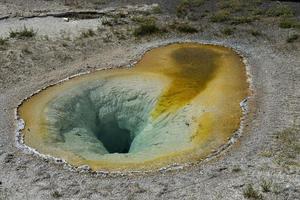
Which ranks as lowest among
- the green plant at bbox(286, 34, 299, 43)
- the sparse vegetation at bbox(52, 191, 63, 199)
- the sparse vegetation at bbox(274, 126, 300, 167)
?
the sparse vegetation at bbox(52, 191, 63, 199)

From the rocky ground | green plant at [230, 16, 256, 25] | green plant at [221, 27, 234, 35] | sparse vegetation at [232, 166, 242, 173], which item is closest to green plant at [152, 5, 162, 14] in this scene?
the rocky ground

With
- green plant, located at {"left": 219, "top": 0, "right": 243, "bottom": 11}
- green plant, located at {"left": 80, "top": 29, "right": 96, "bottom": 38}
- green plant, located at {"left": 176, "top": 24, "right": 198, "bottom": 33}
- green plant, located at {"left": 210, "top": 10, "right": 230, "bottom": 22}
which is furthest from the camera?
green plant, located at {"left": 219, "top": 0, "right": 243, "bottom": 11}

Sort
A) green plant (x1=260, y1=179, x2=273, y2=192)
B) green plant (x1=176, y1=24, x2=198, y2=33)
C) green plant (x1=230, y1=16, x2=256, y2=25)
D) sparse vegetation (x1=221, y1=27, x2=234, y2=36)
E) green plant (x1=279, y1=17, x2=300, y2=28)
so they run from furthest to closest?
1. green plant (x1=230, y1=16, x2=256, y2=25)
2. green plant (x1=279, y1=17, x2=300, y2=28)
3. green plant (x1=176, y1=24, x2=198, y2=33)
4. sparse vegetation (x1=221, y1=27, x2=234, y2=36)
5. green plant (x1=260, y1=179, x2=273, y2=192)

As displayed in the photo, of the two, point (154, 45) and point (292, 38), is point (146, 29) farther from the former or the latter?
point (292, 38)

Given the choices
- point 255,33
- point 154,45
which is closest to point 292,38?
point 255,33

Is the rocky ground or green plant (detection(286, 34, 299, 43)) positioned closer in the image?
the rocky ground

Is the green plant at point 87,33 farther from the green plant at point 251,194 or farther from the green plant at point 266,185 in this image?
the green plant at point 251,194

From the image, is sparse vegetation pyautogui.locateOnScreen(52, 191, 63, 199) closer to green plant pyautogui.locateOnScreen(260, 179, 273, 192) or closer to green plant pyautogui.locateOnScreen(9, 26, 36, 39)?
green plant pyautogui.locateOnScreen(260, 179, 273, 192)

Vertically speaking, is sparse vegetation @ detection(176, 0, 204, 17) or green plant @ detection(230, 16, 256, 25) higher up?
sparse vegetation @ detection(176, 0, 204, 17)

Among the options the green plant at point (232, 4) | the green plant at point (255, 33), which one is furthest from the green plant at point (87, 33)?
the green plant at point (232, 4)
